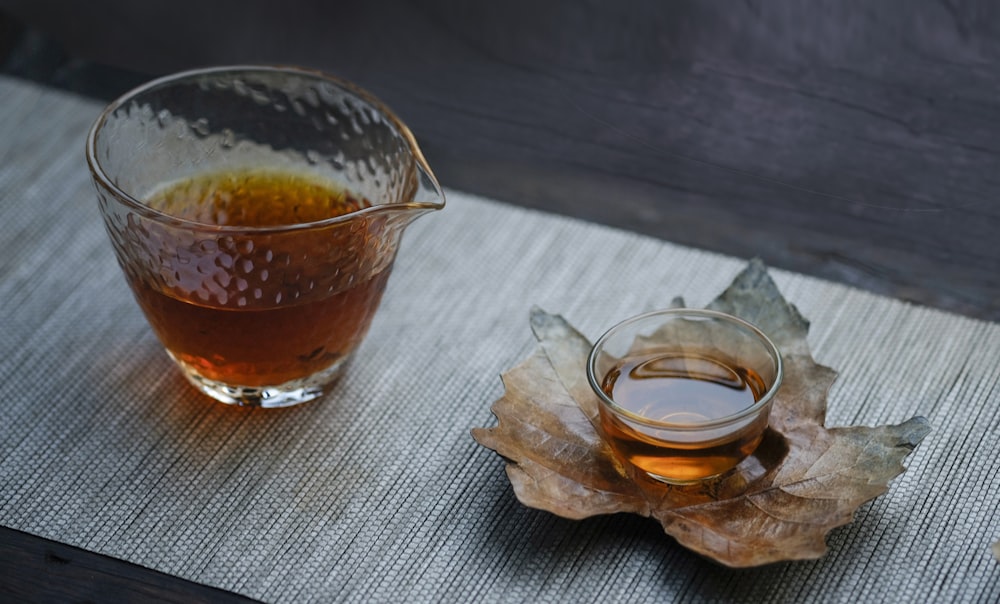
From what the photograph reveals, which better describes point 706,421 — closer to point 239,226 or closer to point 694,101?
point 239,226

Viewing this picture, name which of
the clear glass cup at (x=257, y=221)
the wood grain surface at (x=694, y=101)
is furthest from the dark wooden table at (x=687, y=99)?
the clear glass cup at (x=257, y=221)

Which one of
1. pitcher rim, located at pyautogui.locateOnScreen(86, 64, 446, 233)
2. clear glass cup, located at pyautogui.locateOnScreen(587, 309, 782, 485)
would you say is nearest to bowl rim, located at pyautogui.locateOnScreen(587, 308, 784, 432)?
clear glass cup, located at pyautogui.locateOnScreen(587, 309, 782, 485)

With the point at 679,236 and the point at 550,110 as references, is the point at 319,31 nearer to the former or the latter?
the point at 550,110

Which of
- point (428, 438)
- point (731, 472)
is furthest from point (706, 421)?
point (428, 438)

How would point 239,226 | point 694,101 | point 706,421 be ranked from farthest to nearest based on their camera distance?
point 694,101 → point 239,226 → point 706,421

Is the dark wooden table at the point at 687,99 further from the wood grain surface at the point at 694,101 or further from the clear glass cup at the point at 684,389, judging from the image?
the clear glass cup at the point at 684,389

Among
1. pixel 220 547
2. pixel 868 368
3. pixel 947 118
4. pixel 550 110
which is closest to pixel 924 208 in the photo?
pixel 947 118
